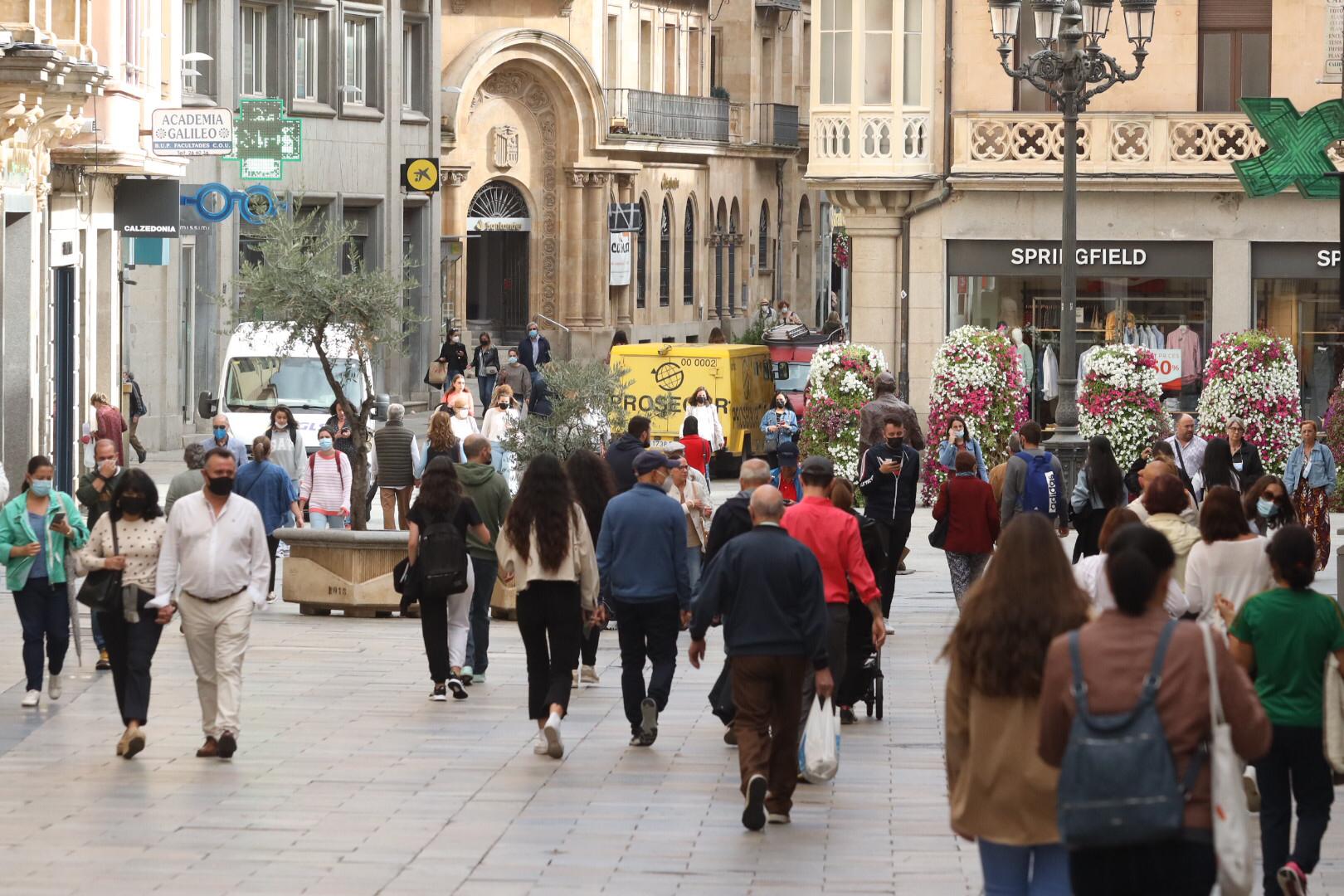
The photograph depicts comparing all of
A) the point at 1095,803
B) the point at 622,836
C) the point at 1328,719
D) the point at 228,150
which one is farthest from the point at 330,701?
the point at 228,150

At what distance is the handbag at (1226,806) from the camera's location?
641 cm

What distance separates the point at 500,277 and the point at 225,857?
175 ft

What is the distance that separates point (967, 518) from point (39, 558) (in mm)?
6104

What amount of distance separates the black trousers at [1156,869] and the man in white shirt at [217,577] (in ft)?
22.5

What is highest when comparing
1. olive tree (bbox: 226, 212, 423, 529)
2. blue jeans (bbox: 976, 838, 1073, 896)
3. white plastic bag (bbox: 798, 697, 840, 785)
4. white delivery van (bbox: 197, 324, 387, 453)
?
olive tree (bbox: 226, 212, 423, 529)

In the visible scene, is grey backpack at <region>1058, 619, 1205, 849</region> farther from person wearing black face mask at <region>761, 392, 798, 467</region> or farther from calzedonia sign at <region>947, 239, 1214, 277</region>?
calzedonia sign at <region>947, 239, 1214, 277</region>

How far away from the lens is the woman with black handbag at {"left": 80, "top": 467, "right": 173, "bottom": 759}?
1288cm

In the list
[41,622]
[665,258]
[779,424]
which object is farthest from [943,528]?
[665,258]

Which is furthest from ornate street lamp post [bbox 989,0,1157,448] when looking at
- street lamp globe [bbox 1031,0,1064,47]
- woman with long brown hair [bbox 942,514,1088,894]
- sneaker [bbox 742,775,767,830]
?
woman with long brown hair [bbox 942,514,1088,894]

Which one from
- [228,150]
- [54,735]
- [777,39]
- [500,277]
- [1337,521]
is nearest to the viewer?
[54,735]

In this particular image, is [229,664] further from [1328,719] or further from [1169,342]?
[1169,342]

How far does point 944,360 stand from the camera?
1133 inches

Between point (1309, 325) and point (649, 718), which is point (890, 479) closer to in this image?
point (649, 718)

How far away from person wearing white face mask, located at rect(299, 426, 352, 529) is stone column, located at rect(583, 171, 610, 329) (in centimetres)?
4000
